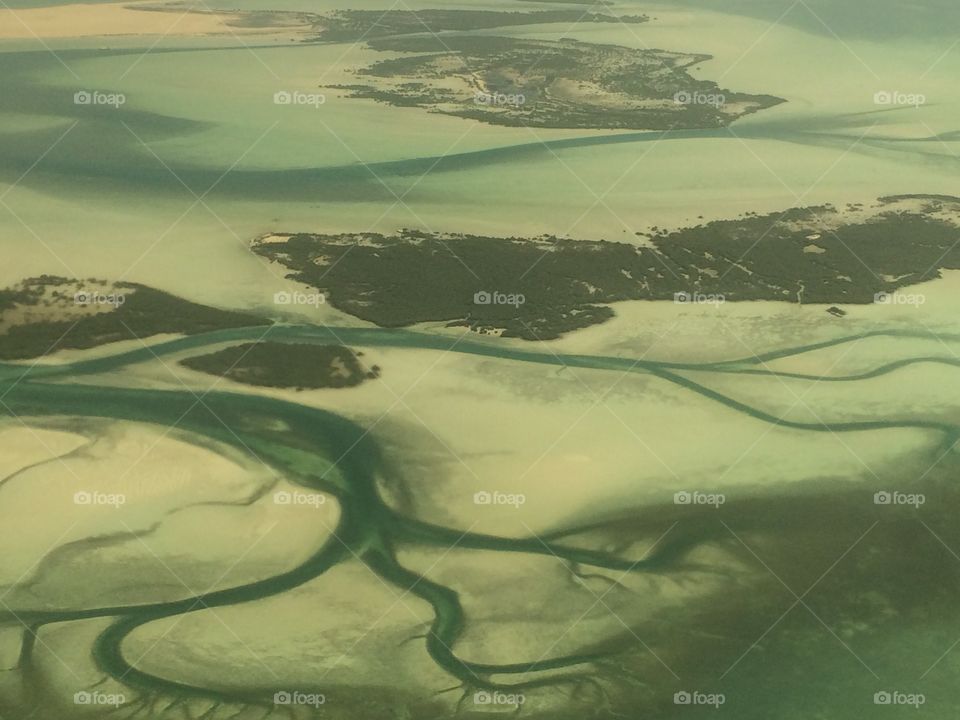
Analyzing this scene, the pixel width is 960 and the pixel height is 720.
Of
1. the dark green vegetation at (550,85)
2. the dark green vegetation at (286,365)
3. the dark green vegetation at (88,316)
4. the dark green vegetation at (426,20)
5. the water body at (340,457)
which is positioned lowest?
the water body at (340,457)

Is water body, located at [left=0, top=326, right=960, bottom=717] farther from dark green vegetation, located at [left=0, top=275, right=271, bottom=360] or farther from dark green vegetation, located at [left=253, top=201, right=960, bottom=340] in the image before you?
dark green vegetation, located at [left=253, top=201, right=960, bottom=340]

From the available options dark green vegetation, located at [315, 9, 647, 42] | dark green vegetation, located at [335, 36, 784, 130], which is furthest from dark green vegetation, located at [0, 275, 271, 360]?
dark green vegetation, located at [315, 9, 647, 42]

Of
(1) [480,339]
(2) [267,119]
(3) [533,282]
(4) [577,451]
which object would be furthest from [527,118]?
(4) [577,451]

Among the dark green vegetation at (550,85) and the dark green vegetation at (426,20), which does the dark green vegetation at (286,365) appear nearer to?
the dark green vegetation at (550,85)

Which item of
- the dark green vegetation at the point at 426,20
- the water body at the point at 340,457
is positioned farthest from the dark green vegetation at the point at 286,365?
the dark green vegetation at the point at 426,20

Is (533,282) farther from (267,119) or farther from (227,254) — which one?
(267,119)

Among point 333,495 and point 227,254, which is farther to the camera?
point 227,254
